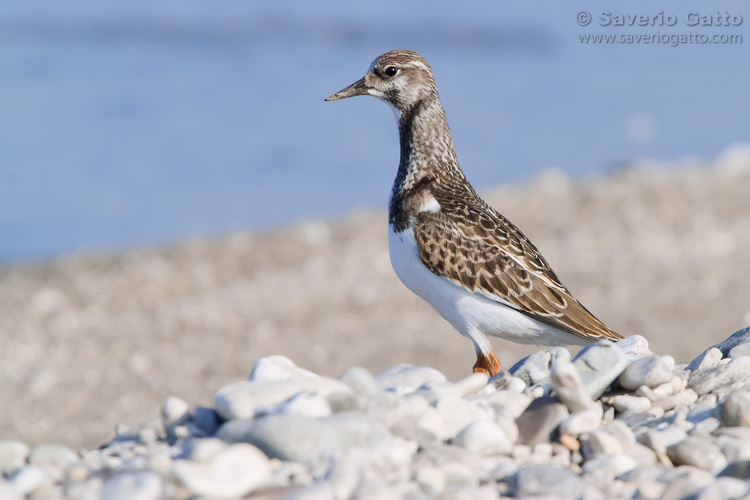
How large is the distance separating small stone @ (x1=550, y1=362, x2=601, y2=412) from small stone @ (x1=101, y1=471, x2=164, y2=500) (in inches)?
59.0

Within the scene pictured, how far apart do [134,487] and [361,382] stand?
3.21 feet

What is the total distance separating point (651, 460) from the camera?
10.9ft

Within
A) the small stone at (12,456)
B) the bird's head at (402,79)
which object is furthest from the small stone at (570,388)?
the bird's head at (402,79)

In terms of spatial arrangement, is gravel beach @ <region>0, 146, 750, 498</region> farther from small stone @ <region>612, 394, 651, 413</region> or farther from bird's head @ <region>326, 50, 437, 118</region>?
bird's head @ <region>326, 50, 437, 118</region>

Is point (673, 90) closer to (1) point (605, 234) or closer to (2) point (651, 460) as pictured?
(1) point (605, 234)

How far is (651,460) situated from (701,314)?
208 inches

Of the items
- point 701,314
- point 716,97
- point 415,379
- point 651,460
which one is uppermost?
point 716,97

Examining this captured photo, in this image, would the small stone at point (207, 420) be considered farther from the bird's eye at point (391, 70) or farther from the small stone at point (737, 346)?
the bird's eye at point (391, 70)

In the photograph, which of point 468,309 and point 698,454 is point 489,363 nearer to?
point 468,309

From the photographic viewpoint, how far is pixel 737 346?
174 inches

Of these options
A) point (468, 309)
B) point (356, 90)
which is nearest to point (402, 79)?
point (356, 90)

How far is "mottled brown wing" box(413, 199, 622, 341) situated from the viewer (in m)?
5.09

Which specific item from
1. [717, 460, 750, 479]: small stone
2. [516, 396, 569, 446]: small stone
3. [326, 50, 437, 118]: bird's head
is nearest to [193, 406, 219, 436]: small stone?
[516, 396, 569, 446]: small stone

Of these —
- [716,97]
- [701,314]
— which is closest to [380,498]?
[701,314]
